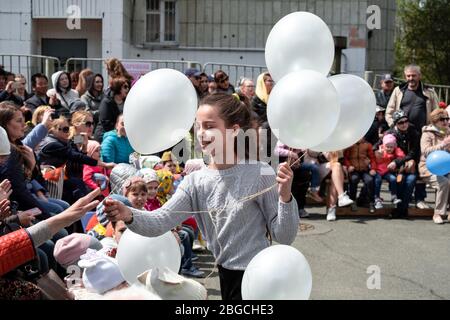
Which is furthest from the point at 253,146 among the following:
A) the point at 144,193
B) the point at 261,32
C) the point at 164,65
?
the point at 261,32

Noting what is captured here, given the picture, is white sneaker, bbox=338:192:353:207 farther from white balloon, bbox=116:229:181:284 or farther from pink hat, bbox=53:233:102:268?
white balloon, bbox=116:229:181:284

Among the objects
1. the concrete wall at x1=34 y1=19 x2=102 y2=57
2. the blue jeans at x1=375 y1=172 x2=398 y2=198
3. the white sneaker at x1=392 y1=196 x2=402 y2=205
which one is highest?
the concrete wall at x1=34 y1=19 x2=102 y2=57

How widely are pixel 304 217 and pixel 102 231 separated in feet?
15.0

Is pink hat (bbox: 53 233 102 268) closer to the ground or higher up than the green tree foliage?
closer to the ground

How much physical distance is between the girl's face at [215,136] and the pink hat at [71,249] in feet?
5.87

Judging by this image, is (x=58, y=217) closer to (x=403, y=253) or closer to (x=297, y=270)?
(x=297, y=270)

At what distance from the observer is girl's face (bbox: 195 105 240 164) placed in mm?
3617

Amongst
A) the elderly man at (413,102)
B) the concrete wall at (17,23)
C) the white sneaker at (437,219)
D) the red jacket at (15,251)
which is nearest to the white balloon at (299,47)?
the red jacket at (15,251)

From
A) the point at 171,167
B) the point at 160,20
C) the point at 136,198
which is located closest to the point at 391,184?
the point at 171,167

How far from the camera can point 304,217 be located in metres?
9.77

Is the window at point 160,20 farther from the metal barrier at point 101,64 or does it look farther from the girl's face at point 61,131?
the girl's face at point 61,131

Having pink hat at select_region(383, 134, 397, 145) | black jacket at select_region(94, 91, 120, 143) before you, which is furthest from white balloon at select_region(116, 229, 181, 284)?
pink hat at select_region(383, 134, 397, 145)

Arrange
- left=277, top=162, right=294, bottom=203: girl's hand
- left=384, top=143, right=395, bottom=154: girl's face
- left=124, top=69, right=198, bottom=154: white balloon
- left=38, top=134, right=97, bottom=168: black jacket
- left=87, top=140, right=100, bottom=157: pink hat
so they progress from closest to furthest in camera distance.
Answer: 1. left=277, top=162, right=294, bottom=203: girl's hand
2. left=124, top=69, right=198, bottom=154: white balloon
3. left=38, top=134, right=97, bottom=168: black jacket
4. left=87, top=140, right=100, bottom=157: pink hat
5. left=384, top=143, right=395, bottom=154: girl's face

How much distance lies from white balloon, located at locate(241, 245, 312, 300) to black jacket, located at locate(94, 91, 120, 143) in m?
5.52
